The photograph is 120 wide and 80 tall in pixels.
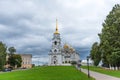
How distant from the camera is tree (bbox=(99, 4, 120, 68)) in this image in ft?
213

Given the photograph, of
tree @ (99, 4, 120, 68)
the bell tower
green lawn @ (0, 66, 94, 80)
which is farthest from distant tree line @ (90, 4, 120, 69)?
the bell tower

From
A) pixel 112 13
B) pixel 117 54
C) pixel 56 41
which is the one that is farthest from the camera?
pixel 56 41

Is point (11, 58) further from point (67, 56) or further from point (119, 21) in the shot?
point (119, 21)

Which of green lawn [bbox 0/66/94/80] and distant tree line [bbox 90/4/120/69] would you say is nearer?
green lawn [bbox 0/66/94/80]

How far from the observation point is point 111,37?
6744cm

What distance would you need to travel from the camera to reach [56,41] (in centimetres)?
16675

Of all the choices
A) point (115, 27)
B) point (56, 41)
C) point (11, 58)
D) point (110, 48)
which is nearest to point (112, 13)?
point (115, 27)

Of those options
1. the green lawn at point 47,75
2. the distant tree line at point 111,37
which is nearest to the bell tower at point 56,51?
the distant tree line at point 111,37

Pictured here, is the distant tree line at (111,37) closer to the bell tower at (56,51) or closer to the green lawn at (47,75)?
the green lawn at (47,75)

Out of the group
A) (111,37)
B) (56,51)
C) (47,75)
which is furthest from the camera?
(56,51)

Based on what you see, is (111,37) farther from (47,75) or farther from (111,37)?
(47,75)

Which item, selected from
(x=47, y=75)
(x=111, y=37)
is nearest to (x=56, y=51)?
(x=111, y=37)

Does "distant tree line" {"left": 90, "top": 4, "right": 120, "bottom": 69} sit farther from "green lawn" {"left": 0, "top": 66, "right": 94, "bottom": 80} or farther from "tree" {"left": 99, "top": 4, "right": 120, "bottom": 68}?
"green lawn" {"left": 0, "top": 66, "right": 94, "bottom": 80}

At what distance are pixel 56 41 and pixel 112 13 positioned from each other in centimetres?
9670
